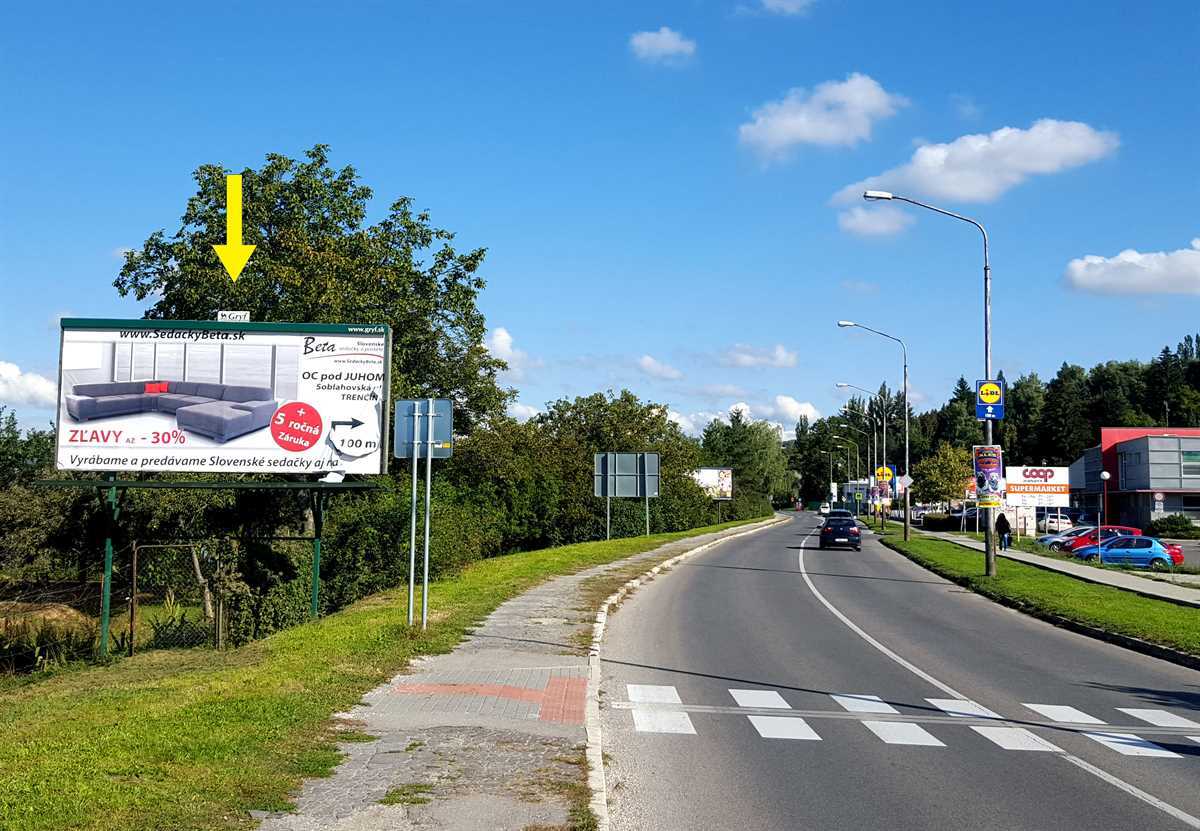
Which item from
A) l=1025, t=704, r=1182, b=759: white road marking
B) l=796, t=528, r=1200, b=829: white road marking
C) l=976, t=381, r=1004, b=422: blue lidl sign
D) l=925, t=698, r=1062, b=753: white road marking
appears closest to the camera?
l=796, t=528, r=1200, b=829: white road marking

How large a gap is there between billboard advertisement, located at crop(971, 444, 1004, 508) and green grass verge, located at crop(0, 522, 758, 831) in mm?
16524

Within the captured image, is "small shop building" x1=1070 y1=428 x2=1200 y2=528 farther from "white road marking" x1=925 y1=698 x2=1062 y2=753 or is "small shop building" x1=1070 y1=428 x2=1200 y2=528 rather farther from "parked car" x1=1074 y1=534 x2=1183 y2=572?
"white road marking" x1=925 y1=698 x2=1062 y2=753

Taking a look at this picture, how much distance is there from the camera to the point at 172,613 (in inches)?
872

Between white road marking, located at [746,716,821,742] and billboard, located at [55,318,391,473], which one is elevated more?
billboard, located at [55,318,391,473]

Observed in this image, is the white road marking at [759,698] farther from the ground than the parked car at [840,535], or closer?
closer

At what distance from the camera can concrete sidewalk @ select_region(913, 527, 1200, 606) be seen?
79.8 feet

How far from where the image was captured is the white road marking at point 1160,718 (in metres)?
10.8

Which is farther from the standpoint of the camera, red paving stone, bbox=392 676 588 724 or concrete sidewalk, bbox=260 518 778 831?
red paving stone, bbox=392 676 588 724

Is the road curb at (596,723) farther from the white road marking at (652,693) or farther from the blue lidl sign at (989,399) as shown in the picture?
the blue lidl sign at (989,399)

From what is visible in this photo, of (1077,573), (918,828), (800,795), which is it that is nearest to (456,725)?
(800,795)

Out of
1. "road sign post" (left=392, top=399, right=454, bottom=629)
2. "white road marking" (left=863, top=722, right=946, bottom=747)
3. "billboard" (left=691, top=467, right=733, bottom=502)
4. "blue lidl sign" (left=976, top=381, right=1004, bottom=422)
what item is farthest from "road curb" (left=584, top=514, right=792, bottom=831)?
"billboard" (left=691, top=467, right=733, bottom=502)

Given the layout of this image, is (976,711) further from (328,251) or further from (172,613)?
(328,251)

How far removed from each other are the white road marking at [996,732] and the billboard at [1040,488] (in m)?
32.8

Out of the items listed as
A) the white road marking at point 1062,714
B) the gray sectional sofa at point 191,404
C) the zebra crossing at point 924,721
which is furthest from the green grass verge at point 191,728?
the white road marking at point 1062,714
